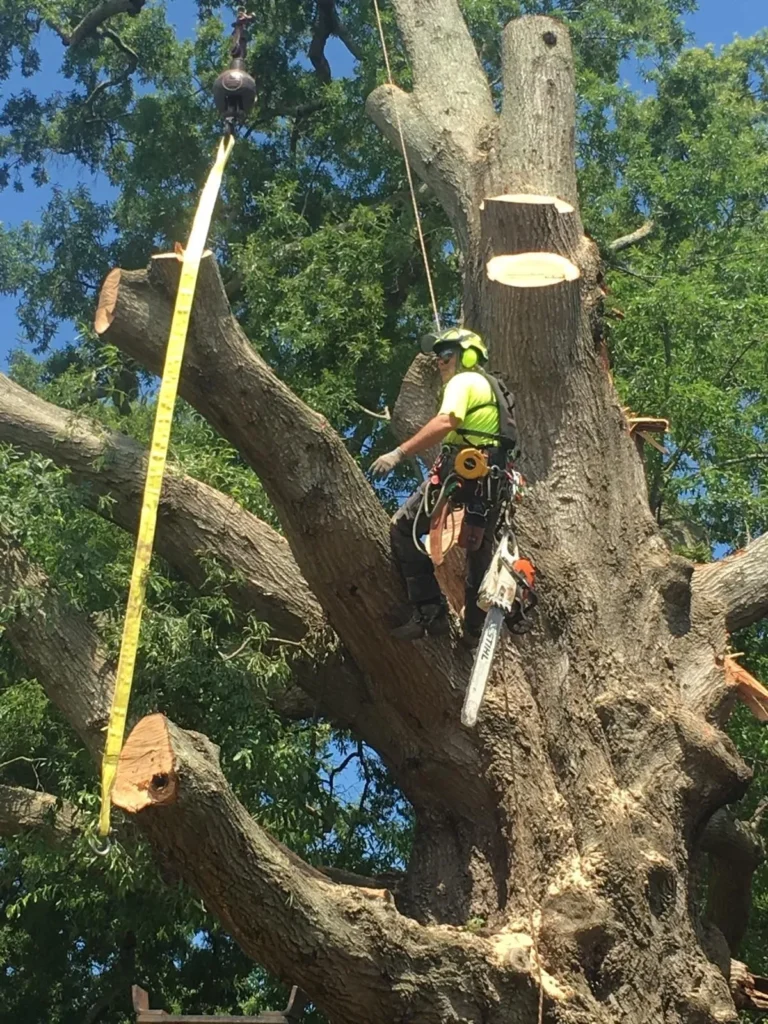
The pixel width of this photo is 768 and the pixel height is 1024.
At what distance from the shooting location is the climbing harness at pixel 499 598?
5449 mm

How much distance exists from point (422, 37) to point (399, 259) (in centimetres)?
235

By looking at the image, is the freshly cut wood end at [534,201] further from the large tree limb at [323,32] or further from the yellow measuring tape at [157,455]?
the large tree limb at [323,32]

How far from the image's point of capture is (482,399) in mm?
5621

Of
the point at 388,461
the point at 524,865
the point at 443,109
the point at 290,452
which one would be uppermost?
the point at 443,109

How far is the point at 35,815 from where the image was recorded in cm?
649

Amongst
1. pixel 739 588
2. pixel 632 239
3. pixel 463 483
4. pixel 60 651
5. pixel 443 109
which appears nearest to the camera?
pixel 463 483

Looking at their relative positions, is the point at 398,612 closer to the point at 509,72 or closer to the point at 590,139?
the point at 509,72

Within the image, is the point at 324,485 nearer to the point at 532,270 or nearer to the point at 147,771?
the point at 147,771

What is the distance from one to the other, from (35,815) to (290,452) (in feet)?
7.83

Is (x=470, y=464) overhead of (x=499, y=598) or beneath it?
overhead

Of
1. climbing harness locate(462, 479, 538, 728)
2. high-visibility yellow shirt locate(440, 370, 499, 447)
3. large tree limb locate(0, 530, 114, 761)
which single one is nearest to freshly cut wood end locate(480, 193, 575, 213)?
high-visibility yellow shirt locate(440, 370, 499, 447)

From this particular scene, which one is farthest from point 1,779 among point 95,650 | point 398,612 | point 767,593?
point 767,593

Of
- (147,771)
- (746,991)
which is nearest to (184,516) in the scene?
(147,771)

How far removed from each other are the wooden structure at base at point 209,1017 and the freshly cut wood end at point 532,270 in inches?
Result: 139
